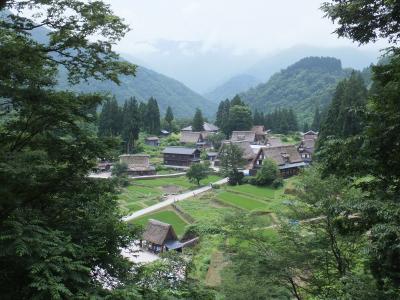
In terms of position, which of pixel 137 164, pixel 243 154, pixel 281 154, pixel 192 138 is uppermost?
pixel 192 138

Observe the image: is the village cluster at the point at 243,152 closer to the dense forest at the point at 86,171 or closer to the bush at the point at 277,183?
the bush at the point at 277,183

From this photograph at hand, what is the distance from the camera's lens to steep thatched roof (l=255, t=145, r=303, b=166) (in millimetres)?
46562

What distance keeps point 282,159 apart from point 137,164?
18.4 m

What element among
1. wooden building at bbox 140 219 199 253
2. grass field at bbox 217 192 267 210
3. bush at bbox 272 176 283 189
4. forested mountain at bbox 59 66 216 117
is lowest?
wooden building at bbox 140 219 199 253

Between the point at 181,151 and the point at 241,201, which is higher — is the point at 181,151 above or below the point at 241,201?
above

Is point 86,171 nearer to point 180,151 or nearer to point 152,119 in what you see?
point 180,151

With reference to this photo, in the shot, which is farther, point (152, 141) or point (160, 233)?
point (152, 141)

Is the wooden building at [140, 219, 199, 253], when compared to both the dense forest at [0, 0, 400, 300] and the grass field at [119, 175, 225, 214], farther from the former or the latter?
the dense forest at [0, 0, 400, 300]

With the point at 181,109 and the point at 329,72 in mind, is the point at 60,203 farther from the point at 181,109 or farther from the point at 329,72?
the point at 181,109

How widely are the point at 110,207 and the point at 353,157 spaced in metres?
4.53

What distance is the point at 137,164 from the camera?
4969 centimetres

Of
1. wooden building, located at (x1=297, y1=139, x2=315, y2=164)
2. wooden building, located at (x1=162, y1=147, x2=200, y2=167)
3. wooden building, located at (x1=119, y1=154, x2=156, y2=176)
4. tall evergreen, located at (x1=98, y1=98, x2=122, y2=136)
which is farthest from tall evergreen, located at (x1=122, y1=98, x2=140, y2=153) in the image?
wooden building, located at (x1=297, y1=139, x2=315, y2=164)

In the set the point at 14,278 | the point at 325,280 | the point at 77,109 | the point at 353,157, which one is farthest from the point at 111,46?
the point at 325,280

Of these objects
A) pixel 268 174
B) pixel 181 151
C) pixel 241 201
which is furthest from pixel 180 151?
pixel 241 201
